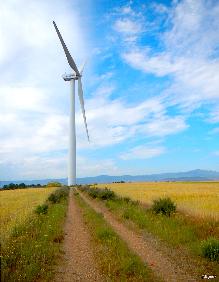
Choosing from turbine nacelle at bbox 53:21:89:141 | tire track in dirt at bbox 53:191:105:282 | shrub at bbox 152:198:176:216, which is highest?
turbine nacelle at bbox 53:21:89:141

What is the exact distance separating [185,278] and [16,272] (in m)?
4.76

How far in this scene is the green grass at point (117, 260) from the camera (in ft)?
40.5

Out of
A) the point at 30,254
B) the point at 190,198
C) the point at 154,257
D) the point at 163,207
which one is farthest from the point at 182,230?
the point at 190,198

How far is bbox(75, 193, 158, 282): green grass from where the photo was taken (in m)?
12.4

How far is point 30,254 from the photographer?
14.3 meters

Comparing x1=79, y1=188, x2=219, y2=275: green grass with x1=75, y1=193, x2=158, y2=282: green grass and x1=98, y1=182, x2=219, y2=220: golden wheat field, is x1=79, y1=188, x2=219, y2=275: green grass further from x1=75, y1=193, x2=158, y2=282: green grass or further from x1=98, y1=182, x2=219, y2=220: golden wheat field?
x1=98, y1=182, x2=219, y2=220: golden wheat field

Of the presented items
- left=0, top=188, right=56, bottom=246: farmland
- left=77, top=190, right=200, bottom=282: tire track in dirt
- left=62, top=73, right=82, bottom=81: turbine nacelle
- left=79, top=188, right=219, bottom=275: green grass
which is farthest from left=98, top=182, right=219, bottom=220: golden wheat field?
left=62, top=73, right=82, bottom=81: turbine nacelle

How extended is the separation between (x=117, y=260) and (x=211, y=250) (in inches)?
124

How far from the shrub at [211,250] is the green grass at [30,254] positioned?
5.06 meters

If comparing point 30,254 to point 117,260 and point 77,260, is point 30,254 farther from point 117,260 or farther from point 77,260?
point 117,260

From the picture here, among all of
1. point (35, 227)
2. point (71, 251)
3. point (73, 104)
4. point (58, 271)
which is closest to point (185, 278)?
point (58, 271)

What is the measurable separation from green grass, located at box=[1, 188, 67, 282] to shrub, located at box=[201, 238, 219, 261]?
506cm

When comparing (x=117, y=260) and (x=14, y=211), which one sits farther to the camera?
(x=14, y=211)

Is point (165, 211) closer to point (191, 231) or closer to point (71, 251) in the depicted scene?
point (191, 231)
